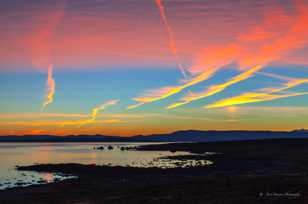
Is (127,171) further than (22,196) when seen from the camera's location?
Yes

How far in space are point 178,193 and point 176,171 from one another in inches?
877

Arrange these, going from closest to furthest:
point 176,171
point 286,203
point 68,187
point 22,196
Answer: point 286,203
point 22,196
point 68,187
point 176,171

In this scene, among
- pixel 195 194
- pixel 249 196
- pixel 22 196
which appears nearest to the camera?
pixel 249 196

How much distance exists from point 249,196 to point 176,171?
1003 inches

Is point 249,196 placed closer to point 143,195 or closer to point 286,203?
point 286,203

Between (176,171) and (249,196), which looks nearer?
(249,196)

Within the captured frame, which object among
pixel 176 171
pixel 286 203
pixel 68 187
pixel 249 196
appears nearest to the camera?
pixel 286 203

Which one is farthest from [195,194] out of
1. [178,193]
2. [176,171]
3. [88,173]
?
[88,173]

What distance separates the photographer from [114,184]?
4084cm

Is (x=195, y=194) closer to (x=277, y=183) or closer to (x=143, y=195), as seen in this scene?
(x=143, y=195)

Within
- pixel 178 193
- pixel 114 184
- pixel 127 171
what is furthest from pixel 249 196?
pixel 127 171

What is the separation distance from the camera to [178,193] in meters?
30.9

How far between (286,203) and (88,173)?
34.7 metres

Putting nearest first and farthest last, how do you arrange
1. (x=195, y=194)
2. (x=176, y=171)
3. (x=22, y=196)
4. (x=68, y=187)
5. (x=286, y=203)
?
(x=286, y=203) < (x=195, y=194) < (x=22, y=196) < (x=68, y=187) < (x=176, y=171)
